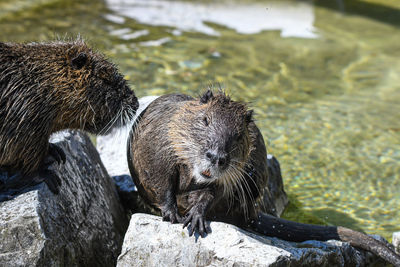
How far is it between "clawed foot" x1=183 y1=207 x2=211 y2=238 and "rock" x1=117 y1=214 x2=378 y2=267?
1.4 inches

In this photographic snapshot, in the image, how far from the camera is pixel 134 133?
13.3 ft

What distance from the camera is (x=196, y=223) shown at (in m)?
3.50

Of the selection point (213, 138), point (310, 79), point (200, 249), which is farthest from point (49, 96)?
point (310, 79)

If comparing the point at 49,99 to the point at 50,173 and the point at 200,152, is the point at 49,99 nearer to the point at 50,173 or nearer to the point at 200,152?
the point at 50,173

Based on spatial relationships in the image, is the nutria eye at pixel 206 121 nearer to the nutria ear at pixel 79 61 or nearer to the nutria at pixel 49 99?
the nutria at pixel 49 99

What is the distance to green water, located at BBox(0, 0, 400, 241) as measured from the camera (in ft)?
18.9

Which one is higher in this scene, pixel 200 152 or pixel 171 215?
pixel 200 152

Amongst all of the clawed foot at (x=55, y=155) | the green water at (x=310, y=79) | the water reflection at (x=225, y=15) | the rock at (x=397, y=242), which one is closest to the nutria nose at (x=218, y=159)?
the clawed foot at (x=55, y=155)

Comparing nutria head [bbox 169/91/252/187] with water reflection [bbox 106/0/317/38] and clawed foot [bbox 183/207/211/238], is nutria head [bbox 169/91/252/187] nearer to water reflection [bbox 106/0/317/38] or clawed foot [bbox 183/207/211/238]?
clawed foot [bbox 183/207/211/238]

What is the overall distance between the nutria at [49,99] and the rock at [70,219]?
179mm

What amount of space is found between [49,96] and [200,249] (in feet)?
4.88

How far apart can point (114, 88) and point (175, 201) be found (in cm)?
99

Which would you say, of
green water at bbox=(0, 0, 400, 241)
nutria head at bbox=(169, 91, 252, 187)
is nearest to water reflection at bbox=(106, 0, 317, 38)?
green water at bbox=(0, 0, 400, 241)

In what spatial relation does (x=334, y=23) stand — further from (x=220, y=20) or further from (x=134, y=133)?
(x=134, y=133)
